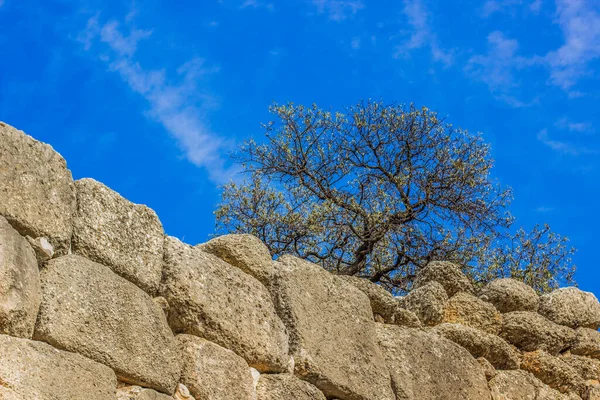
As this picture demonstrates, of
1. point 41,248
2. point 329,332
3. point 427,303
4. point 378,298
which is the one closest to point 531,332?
point 427,303

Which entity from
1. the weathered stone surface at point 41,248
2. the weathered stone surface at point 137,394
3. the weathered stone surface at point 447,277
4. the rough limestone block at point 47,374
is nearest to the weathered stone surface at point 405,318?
the weathered stone surface at point 447,277

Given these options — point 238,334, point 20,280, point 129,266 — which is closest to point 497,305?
point 238,334

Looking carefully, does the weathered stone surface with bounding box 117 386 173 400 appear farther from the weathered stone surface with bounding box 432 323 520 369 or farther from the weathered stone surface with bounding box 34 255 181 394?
the weathered stone surface with bounding box 432 323 520 369

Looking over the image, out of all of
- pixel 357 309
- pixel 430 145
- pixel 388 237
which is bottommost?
pixel 357 309

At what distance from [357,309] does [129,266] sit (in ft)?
6.00

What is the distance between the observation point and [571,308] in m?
7.24

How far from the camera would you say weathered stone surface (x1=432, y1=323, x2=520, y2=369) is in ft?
21.0

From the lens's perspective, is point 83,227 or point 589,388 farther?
point 589,388

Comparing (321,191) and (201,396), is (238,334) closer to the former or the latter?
(201,396)

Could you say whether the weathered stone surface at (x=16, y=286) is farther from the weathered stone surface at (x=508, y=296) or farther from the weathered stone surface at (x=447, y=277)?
the weathered stone surface at (x=508, y=296)

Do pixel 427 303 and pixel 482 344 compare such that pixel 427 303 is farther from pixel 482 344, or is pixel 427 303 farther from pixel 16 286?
pixel 16 286

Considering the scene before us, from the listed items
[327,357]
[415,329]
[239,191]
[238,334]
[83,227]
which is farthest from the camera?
[239,191]

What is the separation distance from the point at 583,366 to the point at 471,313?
3.60ft

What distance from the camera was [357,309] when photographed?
19.3 feet
